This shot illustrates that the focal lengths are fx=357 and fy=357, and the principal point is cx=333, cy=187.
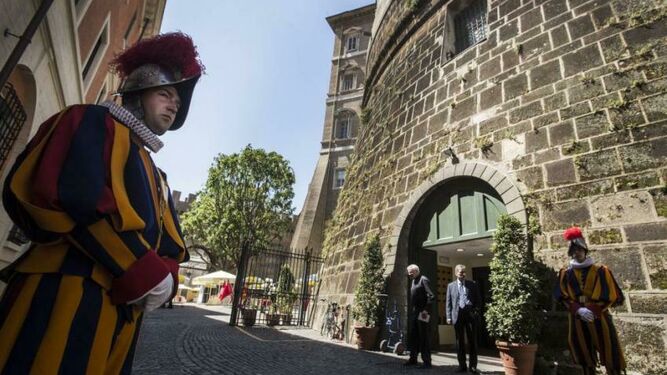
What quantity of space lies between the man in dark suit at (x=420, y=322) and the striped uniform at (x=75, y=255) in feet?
17.5

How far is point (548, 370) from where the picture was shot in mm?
4773

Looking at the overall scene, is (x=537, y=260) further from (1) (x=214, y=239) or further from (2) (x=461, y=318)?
(1) (x=214, y=239)

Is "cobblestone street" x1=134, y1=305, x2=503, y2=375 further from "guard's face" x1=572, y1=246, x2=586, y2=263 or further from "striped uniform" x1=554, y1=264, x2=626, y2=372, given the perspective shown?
"guard's face" x1=572, y1=246, x2=586, y2=263

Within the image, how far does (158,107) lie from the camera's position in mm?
1772

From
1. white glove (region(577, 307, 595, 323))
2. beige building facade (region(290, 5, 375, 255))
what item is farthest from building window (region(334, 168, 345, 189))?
white glove (region(577, 307, 595, 323))

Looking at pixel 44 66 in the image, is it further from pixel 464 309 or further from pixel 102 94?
pixel 464 309

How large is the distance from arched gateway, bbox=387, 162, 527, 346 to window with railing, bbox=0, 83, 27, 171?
281 inches

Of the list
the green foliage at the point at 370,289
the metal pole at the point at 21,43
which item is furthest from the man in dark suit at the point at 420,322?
the metal pole at the point at 21,43

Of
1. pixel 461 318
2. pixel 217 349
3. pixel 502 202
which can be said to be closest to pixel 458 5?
pixel 502 202

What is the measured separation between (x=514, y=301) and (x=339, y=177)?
24.8 m

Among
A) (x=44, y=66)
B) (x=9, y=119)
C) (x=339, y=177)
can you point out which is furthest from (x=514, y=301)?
(x=339, y=177)

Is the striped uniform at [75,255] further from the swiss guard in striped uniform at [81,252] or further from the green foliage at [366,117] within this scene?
the green foliage at [366,117]

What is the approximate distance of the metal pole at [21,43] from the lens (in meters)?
4.50

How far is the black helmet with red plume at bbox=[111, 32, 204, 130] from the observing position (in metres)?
1.80
